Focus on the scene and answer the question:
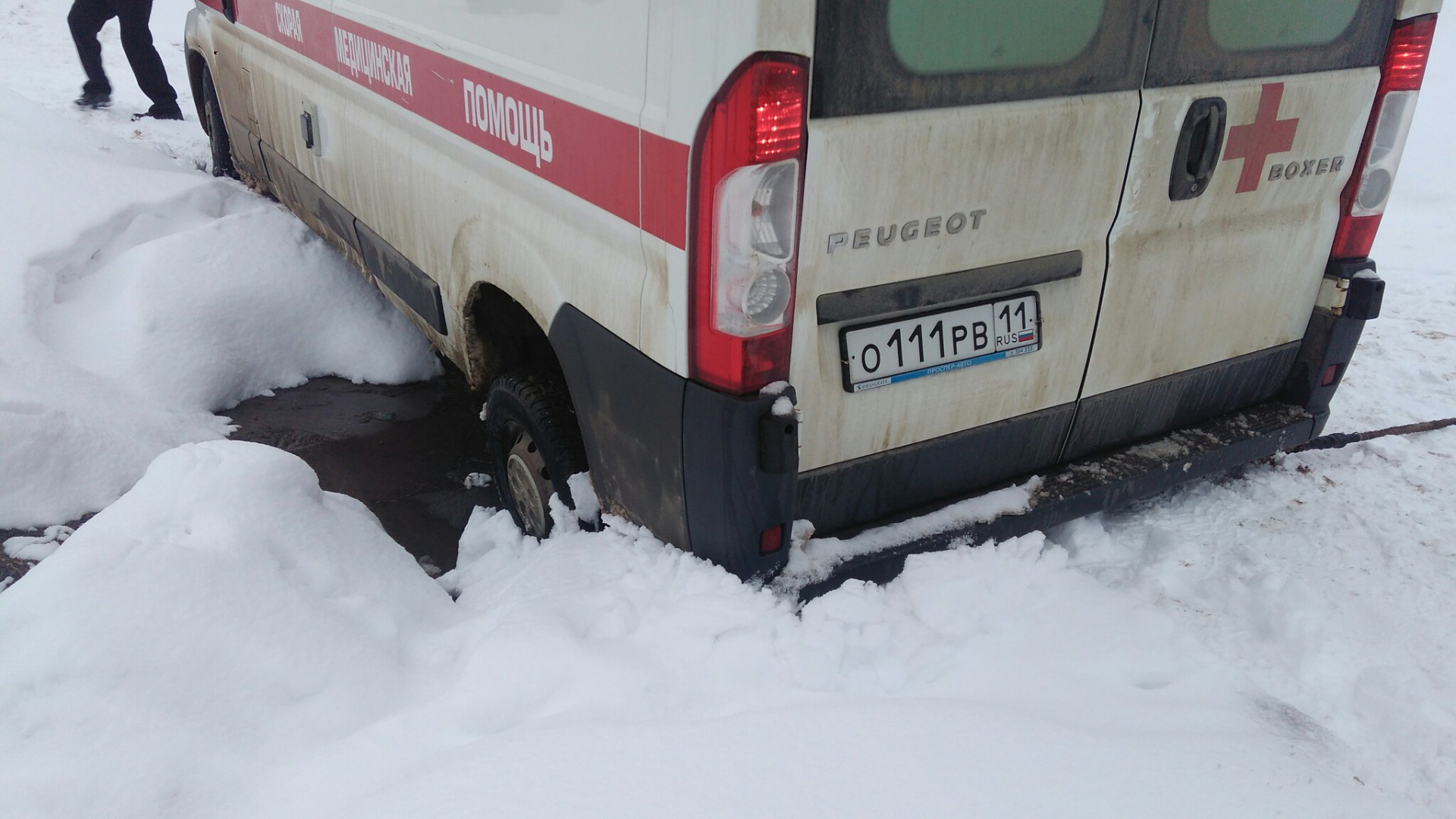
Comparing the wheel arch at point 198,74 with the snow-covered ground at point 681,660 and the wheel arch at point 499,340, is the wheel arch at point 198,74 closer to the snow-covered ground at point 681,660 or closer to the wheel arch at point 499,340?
the snow-covered ground at point 681,660

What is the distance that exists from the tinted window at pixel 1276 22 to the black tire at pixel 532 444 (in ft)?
6.10

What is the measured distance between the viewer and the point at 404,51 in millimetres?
2844

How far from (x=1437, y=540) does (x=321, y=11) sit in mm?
4062

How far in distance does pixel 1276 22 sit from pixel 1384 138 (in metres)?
0.61

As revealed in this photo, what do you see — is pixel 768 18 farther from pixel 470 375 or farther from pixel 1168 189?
pixel 470 375

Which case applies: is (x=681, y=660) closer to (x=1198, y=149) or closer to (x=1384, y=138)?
(x=1198, y=149)

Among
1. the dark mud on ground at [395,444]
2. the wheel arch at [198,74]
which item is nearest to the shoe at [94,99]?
the wheel arch at [198,74]

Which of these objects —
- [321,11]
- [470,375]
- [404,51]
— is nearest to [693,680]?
[470,375]

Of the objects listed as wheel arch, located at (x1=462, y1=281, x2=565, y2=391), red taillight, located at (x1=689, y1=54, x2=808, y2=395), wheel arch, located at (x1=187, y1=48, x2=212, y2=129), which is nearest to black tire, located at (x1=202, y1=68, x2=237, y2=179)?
wheel arch, located at (x1=187, y1=48, x2=212, y2=129)

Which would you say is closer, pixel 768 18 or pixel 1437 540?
pixel 768 18

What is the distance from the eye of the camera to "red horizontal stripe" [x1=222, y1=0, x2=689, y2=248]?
1.89 meters

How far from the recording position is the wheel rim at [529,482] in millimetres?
2711

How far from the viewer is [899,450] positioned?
7.42 ft

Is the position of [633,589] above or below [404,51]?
below
